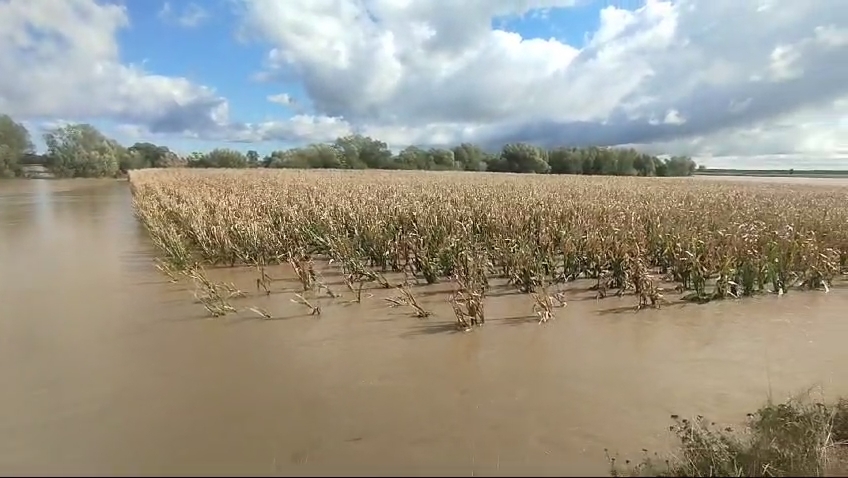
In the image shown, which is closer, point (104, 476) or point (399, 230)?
point (104, 476)

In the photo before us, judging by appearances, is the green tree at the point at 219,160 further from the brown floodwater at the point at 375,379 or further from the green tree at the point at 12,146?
the brown floodwater at the point at 375,379

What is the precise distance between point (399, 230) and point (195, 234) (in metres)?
3.98

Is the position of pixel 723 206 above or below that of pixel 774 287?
above

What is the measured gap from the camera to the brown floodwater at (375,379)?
345 centimetres

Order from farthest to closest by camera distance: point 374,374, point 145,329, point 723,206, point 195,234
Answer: point 723,206 → point 195,234 → point 145,329 → point 374,374

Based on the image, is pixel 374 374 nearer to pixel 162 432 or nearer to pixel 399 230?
pixel 162 432

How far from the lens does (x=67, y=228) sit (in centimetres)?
1627

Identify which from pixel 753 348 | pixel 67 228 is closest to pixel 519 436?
pixel 753 348

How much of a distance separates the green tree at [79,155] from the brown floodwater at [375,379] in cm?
7318

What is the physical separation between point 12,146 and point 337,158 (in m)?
39.4

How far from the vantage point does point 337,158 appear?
73.1 meters

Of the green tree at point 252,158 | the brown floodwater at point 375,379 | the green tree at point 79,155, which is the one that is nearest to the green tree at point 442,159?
the green tree at point 252,158

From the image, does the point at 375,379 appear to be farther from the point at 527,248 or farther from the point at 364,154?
the point at 364,154

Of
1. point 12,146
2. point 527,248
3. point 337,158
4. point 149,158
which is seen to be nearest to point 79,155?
point 12,146
